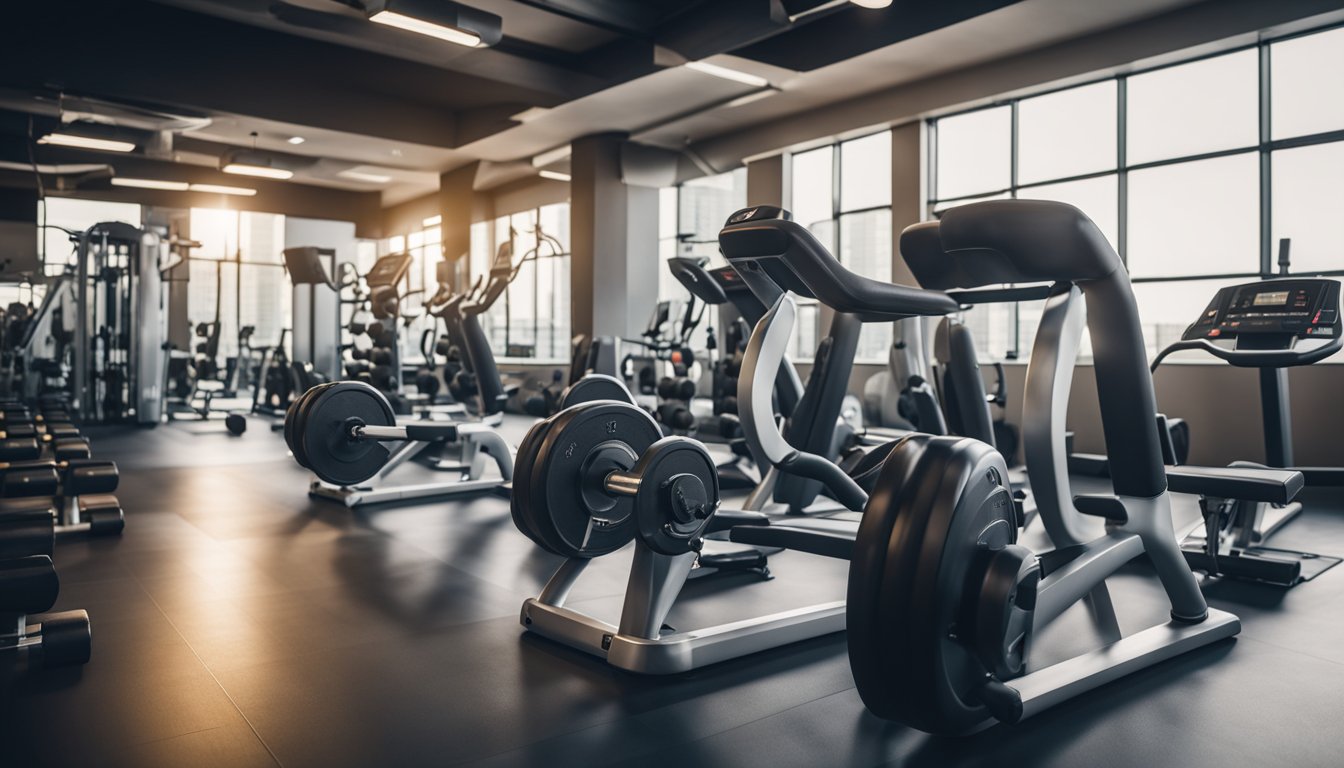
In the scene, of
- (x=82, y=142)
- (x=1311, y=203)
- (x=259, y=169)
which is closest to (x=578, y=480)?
(x=1311, y=203)

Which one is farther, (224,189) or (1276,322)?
(224,189)

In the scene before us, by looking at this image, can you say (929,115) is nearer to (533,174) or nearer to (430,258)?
(533,174)

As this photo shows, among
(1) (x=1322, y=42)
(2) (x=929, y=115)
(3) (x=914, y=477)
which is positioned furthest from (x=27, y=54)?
(1) (x=1322, y=42)

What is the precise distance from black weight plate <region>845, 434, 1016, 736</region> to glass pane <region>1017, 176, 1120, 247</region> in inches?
225

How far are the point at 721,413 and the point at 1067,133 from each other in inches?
153

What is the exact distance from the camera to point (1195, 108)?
6.30 m

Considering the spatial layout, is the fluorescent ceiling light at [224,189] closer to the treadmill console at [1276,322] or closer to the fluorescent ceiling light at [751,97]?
the fluorescent ceiling light at [751,97]

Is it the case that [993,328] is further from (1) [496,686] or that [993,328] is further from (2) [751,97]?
(1) [496,686]

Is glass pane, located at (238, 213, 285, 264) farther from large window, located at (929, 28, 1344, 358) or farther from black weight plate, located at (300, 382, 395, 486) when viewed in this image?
black weight plate, located at (300, 382, 395, 486)

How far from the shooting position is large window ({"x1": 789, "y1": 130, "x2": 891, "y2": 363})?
27.8ft

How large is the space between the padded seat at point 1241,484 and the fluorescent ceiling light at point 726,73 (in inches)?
214

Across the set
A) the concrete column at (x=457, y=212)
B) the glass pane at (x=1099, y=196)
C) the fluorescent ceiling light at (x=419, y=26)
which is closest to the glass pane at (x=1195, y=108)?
the glass pane at (x=1099, y=196)

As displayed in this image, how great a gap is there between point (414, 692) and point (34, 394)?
1057cm

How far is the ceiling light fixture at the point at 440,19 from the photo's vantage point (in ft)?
20.9
